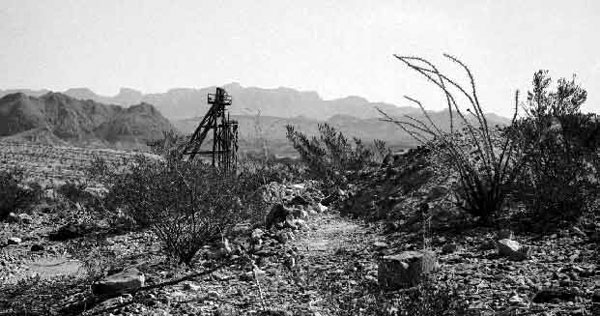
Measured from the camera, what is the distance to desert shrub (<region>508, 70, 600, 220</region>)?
7.06 meters

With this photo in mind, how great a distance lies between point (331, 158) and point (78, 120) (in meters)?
87.0

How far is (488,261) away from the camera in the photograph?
19.0 feet

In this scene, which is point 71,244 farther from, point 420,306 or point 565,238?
point 565,238

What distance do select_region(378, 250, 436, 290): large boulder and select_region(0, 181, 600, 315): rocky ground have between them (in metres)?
0.15

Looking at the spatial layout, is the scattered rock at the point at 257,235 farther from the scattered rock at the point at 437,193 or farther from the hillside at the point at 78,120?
the hillside at the point at 78,120

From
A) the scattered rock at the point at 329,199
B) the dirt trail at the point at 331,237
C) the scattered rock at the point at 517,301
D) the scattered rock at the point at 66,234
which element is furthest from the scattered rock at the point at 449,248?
the scattered rock at the point at 66,234

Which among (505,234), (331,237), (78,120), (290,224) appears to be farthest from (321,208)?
(78,120)

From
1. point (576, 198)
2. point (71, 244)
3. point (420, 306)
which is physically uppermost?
point (576, 198)

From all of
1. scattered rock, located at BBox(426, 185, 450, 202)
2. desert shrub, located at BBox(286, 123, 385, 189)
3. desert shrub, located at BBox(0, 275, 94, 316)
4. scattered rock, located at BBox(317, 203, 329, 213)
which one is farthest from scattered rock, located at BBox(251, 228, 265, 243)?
desert shrub, located at BBox(286, 123, 385, 189)

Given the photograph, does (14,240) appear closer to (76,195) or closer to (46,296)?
(46,296)

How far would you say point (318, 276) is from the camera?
245 inches

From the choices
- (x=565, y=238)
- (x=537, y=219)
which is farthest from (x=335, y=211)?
(x=565, y=238)

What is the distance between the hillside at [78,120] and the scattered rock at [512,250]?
73.4 m

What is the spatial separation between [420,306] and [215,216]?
4665 mm
